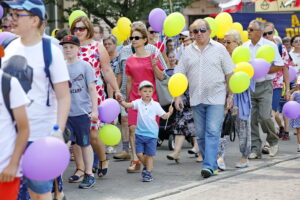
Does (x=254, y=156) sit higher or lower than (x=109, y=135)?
lower

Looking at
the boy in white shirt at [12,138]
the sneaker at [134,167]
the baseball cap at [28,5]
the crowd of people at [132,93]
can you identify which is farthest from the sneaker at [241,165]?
the boy in white shirt at [12,138]

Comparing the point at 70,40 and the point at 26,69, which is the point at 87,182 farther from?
the point at 26,69

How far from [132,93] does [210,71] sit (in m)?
1.26

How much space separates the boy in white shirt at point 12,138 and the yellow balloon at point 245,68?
4996 millimetres

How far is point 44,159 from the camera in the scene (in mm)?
4242

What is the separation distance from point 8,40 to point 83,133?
4.85 ft

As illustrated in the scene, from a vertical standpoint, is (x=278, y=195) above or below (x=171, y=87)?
below

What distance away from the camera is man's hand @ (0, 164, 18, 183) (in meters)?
4.15

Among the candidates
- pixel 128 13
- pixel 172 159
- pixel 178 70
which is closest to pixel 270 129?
pixel 172 159

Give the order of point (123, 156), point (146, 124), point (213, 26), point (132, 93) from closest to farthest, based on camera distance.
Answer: point (146, 124), point (132, 93), point (123, 156), point (213, 26)

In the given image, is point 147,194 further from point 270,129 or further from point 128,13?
point 128,13

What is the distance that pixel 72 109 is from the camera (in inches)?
296

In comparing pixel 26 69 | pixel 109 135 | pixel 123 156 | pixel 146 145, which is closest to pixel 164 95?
pixel 123 156

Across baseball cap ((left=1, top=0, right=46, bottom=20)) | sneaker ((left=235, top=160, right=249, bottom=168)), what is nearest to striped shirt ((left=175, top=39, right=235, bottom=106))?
sneaker ((left=235, top=160, right=249, bottom=168))
